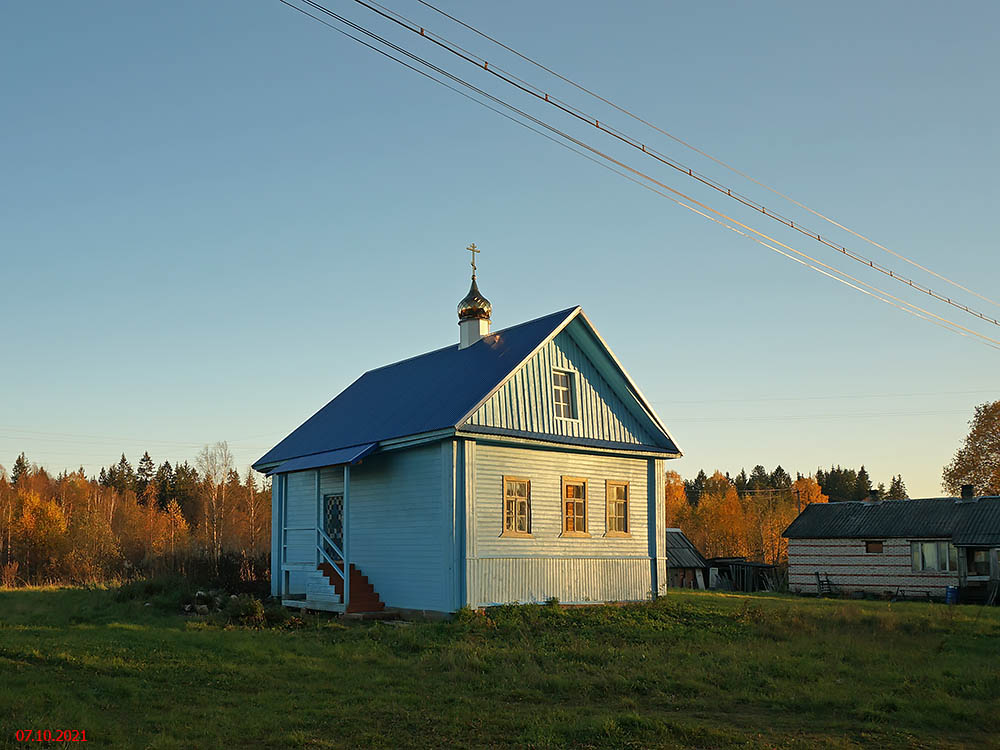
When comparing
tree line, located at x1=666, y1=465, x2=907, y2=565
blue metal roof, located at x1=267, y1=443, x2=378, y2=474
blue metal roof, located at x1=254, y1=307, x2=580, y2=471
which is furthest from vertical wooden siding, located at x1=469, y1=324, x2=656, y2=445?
tree line, located at x1=666, y1=465, x2=907, y2=565

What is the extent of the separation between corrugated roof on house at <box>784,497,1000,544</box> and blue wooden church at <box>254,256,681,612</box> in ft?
52.3

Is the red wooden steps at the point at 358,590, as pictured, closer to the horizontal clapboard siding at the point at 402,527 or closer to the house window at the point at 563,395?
the horizontal clapboard siding at the point at 402,527

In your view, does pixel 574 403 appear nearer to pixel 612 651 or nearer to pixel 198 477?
pixel 612 651

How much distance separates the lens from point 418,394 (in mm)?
23453

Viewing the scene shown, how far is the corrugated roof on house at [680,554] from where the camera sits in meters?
42.7

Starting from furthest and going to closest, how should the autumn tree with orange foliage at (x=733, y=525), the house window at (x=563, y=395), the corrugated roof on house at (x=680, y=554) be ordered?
the autumn tree with orange foliage at (x=733, y=525)
the corrugated roof on house at (x=680, y=554)
the house window at (x=563, y=395)

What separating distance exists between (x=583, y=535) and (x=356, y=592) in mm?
5620

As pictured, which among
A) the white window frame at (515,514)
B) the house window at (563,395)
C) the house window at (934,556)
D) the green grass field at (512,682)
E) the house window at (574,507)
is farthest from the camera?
the house window at (934,556)

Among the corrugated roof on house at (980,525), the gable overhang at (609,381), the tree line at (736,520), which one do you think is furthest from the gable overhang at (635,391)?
the tree line at (736,520)

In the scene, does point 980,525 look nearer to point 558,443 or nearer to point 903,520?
point 903,520

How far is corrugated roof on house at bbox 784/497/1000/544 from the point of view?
1340 inches

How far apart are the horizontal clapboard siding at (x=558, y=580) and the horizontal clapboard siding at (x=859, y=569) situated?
1646 cm

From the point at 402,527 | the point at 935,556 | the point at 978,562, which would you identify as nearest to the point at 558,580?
the point at 402,527
